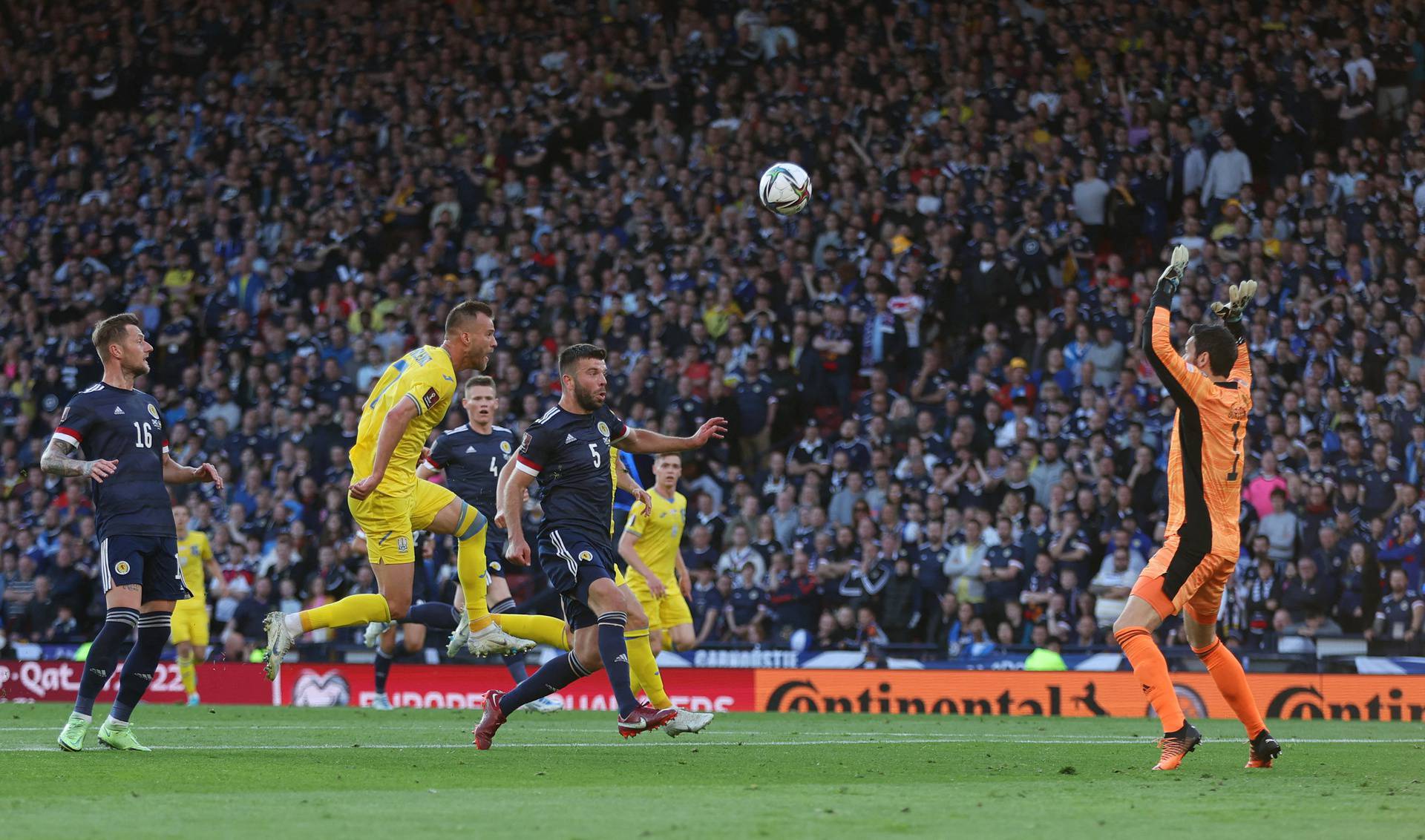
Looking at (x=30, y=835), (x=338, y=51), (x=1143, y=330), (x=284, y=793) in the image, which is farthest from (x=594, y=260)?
(x=30, y=835)

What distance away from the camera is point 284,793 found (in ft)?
25.3

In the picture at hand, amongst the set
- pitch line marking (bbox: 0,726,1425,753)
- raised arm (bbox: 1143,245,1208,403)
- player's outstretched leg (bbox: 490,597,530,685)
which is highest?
raised arm (bbox: 1143,245,1208,403)

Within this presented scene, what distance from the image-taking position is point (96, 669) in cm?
1003

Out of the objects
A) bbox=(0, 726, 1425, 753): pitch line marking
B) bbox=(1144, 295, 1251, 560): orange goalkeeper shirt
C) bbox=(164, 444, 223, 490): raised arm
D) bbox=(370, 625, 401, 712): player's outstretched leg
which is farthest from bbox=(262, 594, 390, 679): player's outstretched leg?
bbox=(1144, 295, 1251, 560): orange goalkeeper shirt

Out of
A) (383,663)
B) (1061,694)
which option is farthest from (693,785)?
(1061,694)

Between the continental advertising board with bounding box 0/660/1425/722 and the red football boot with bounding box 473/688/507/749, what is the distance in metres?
7.68

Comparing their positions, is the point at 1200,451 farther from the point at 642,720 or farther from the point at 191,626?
the point at 191,626

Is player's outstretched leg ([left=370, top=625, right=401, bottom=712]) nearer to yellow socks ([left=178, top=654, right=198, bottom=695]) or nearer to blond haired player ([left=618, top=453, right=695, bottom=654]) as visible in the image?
blond haired player ([left=618, top=453, right=695, bottom=654])

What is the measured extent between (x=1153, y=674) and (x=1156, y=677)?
3 centimetres

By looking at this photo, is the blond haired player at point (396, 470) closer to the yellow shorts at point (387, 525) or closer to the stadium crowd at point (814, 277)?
the yellow shorts at point (387, 525)

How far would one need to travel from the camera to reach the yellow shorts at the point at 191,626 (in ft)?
62.0

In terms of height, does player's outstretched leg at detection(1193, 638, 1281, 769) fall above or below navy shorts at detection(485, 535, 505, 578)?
below

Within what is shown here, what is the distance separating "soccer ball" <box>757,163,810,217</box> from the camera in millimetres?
15148

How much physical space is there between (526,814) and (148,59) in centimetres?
2800
